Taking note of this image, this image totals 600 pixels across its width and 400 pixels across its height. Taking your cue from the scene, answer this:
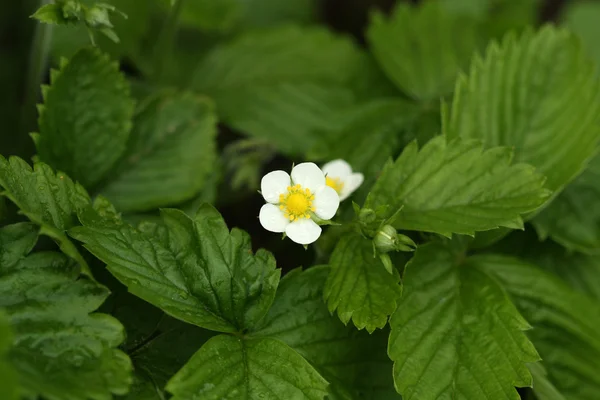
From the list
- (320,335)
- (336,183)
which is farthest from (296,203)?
(320,335)

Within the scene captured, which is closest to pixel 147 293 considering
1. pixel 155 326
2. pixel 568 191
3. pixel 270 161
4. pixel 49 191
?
pixel 155 326

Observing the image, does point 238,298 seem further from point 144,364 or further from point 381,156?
point 381,156

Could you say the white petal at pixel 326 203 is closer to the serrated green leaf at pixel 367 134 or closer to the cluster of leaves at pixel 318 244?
the cluster of leaves at pixel 318 244

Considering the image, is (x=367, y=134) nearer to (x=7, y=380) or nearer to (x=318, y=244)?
(x=318, y=244)

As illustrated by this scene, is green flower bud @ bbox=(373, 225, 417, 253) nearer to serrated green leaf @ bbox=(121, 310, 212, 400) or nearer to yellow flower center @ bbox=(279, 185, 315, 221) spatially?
yellow flower center @ bbox=(279, 185, 315, 221)

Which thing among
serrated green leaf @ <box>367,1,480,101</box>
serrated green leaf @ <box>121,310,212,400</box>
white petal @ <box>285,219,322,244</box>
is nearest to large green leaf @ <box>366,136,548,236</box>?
white petal @ <box>285,219,322,244</box>

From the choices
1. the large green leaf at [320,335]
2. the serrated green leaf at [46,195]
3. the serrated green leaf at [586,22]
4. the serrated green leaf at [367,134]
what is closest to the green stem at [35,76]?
the serrated green leaf at [46,195]

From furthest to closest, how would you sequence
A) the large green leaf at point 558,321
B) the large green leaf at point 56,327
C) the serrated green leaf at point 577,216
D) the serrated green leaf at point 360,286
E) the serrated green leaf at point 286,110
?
1. the serrated green leaf at point 286,110
2. the serrated green leaf at point 577,216
3. the large green leaf at point 558,321
4. the serrated green leaf at point 360,286
5. the large green leaf at point 56,327
